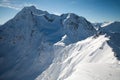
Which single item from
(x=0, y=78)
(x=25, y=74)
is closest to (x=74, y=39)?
(x=25, y=74)

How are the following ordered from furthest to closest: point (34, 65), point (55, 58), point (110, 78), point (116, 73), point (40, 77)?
point (34, 65) < point (55, 58) < point (40, 77) < point (116, 73) < point (110, 78)

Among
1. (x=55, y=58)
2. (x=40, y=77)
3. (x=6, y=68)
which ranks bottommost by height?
(x=40, y=77)

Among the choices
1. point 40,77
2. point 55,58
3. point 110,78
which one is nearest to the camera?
point 110,78

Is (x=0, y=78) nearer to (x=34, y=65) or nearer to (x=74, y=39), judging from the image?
(x=34, y=65)

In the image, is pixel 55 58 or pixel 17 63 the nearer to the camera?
pixel 55 58

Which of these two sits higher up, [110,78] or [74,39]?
[74,39]

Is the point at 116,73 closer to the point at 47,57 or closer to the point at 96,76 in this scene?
the point at 96,76
